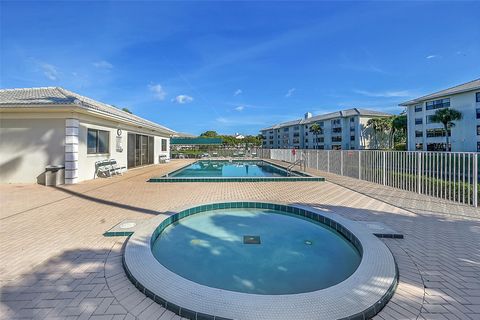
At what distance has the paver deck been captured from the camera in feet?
7.52

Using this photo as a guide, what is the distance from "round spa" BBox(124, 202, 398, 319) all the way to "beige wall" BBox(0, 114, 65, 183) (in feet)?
25.1

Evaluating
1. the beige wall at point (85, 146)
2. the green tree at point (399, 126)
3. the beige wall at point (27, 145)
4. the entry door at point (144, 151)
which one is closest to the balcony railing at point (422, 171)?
the beige wall at point (85, 146)

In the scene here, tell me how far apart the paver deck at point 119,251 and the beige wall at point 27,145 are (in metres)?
2.64

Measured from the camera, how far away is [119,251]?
140 inches

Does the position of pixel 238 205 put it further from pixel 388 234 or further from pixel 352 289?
pixel 352 289

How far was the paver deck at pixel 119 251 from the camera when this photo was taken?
2293mm

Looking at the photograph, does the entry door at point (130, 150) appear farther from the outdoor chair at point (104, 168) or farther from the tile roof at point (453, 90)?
the tile roof at point (453, 90)

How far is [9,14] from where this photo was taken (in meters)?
8.83

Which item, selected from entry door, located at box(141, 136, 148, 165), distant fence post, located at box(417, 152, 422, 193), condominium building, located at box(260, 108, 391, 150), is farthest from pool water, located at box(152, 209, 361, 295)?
condominium building, located at box(260, 108, 391, 150)

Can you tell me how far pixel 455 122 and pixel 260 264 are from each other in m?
45.5

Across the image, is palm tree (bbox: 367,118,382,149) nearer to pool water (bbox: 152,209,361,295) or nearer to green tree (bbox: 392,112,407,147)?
green tree (bbox: 392,112,407,147)

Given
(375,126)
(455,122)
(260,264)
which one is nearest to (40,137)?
(260,264)

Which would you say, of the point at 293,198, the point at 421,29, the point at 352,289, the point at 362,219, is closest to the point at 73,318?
the point at 352,289

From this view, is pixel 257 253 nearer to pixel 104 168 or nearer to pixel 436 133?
pixel 104 168
